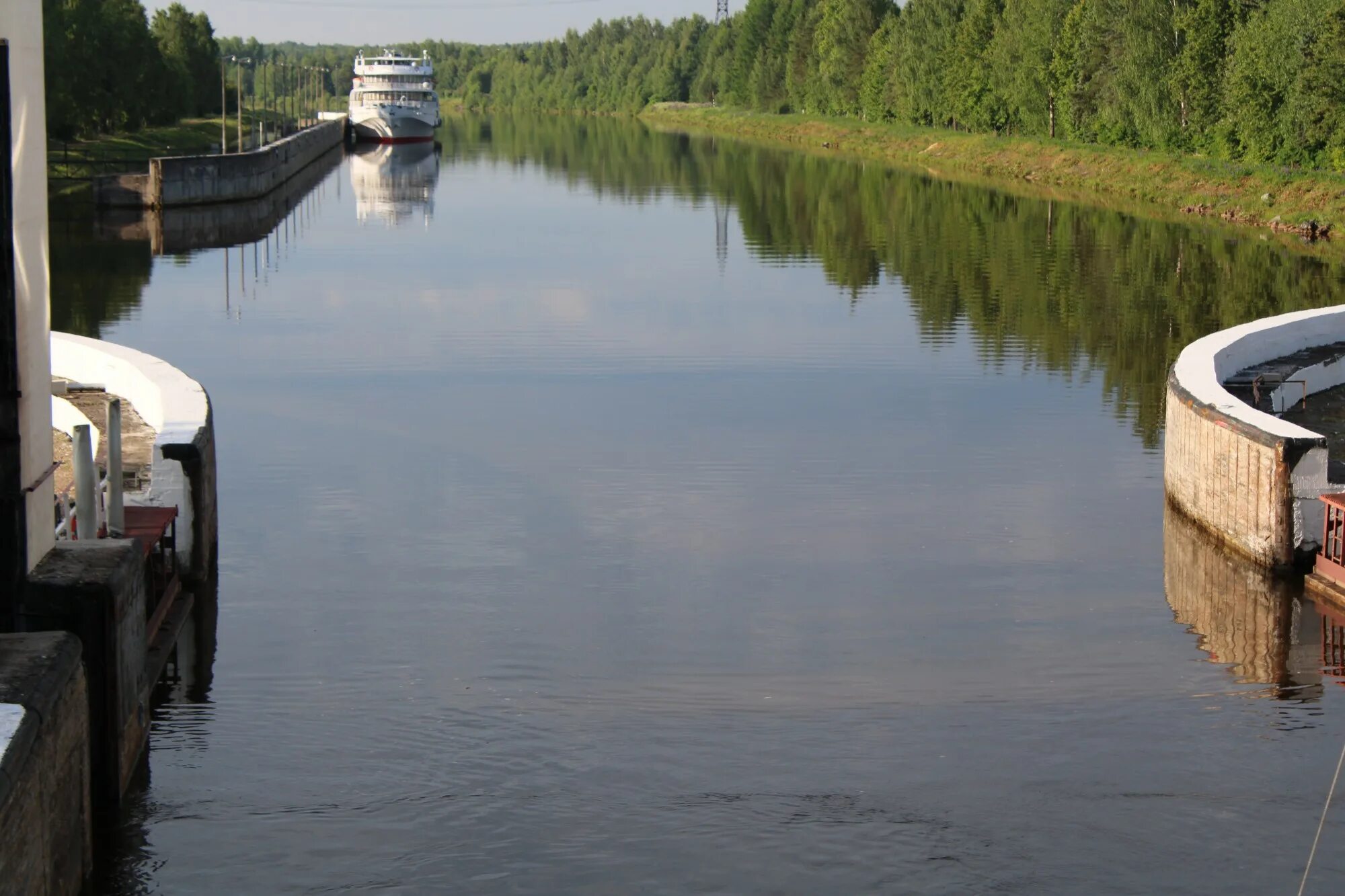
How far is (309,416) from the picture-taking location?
A: 20.8m

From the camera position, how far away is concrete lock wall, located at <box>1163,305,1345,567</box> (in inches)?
524

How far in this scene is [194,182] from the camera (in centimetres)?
4941

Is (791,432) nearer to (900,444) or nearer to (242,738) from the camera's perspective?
(900,444)

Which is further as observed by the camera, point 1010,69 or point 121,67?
point 1010,69

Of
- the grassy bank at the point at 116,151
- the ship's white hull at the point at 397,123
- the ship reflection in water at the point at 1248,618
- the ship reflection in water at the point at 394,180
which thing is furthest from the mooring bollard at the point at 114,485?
the ship's white hull at the point at 397,123

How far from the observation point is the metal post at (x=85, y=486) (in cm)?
1021

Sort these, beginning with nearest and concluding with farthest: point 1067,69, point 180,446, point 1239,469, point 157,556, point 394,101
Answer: point 157,556
point 180,446
point 1239,469
point 1067,69
point 394,101

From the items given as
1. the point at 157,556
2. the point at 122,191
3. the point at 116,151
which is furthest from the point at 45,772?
the point at 116,151

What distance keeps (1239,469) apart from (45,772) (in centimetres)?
967

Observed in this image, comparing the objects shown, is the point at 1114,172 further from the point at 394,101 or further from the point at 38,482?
the point at 394,101

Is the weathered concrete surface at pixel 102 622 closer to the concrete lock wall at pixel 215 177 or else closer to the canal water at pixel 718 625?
the canal water at pixel 718 625

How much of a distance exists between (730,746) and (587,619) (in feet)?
9.09

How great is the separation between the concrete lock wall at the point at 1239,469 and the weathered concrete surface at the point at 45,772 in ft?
29.0

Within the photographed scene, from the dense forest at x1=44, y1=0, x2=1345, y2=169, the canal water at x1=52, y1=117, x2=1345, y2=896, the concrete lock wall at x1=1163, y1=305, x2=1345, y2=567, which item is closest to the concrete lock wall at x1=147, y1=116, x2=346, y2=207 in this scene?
the dense forest at x1=44, y1=0, x2=1345, y2=169
